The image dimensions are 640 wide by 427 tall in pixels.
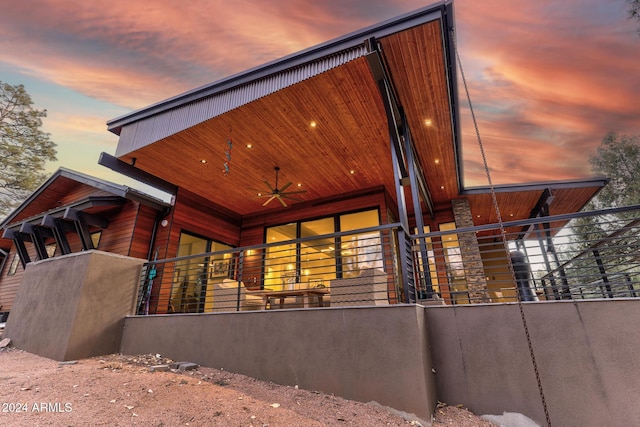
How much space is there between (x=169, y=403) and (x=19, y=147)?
17998mm

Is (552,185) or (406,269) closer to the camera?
(406,269)

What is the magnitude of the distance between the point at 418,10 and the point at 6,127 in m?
19.1

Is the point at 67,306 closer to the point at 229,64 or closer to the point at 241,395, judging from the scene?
the point at 241,395

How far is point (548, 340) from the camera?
258 centimetres

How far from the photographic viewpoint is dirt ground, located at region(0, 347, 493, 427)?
7.08 feet

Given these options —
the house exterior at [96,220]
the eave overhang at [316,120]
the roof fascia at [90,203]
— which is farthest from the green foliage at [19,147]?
the eave overhang at [316,120]

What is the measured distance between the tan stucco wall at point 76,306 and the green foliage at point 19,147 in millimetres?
13162

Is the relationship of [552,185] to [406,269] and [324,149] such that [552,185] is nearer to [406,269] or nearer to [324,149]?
[324,149]

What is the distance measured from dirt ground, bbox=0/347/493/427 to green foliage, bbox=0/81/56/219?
15.4 m

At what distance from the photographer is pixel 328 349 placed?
297 cm

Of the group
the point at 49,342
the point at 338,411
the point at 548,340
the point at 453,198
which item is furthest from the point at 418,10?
the point at 49,342

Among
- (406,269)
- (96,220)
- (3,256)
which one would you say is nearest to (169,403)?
(406,269)

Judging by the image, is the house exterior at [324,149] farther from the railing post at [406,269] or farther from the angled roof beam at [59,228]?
the angled roof beam at [59,228]

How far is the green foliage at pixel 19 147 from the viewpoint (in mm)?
13398
